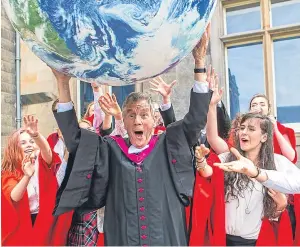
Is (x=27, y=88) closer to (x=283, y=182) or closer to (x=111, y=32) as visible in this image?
(x=283, y=182)

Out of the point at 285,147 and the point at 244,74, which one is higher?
the point at 244,74

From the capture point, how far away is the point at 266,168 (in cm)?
296

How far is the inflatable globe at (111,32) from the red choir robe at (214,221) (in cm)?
115

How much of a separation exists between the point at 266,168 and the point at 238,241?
0.49m

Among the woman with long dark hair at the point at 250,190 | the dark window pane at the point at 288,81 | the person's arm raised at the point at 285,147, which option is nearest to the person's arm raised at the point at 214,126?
the woman with long dark hair at the point at 250,190

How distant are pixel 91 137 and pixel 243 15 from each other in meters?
4.29

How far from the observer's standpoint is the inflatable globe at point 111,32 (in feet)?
6.23

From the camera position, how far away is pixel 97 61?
6.71 ft

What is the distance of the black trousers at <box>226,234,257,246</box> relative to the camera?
2.93m

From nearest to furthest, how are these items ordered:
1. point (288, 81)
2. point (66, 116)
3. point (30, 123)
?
1. point (66, 116)
2. point (30, 123)
3. point (288, 81)

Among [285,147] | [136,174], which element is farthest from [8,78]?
[136,174]

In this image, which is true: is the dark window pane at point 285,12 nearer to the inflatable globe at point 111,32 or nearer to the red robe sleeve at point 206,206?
the red robe sleeve at point 206,206

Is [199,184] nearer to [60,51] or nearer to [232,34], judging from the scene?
[60,51]

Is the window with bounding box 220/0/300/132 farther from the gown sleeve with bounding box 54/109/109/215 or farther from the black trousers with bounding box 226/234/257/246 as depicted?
the gown sleeve with bounding box 54/109/109/215
